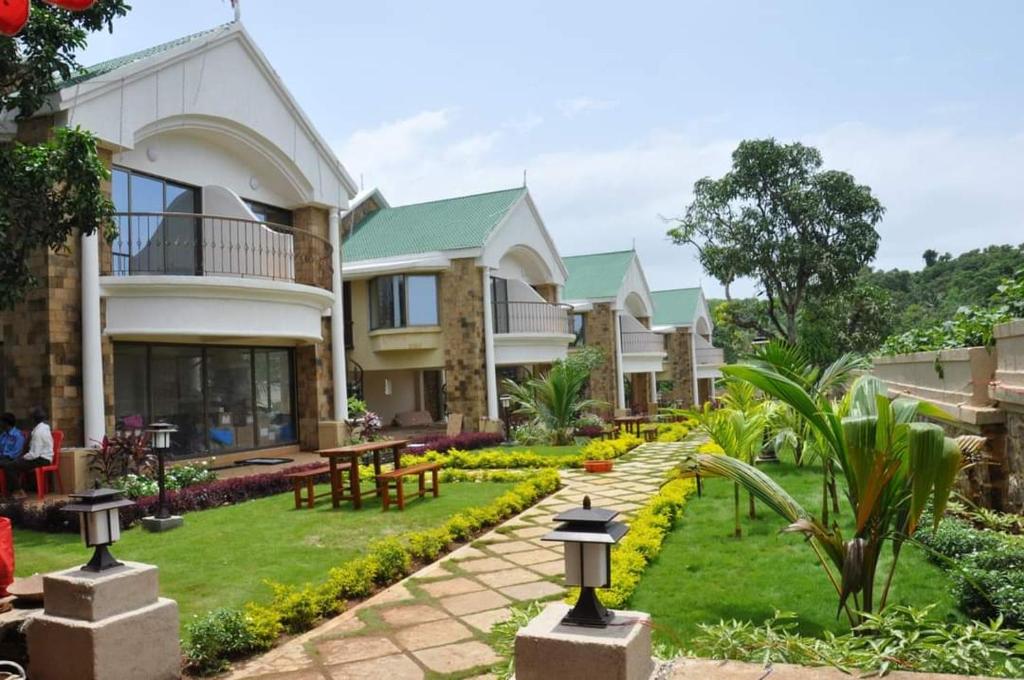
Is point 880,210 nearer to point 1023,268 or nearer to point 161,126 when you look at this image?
point 1023,268

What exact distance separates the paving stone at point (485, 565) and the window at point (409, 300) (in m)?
13.7

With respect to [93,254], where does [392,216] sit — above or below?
above

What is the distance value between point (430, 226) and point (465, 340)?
3.93 m

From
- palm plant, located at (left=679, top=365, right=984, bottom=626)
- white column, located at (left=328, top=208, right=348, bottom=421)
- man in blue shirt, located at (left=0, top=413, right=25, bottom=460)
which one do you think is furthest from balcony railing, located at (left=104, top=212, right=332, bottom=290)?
palm plant, located at (left=679, top=365, right=984, bottom=626)

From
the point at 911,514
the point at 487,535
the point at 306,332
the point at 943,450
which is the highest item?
the point at 306,332

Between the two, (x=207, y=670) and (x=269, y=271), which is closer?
(x=207, y=670)

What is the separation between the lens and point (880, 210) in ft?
84.8

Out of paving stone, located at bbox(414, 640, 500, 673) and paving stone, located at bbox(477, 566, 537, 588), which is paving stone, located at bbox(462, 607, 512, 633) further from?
paving stone, located at bbox(477, 566, 537, 588)

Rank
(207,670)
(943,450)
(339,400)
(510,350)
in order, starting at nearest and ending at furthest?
(943,450)
(207,670)
(339,400)
(510,350)

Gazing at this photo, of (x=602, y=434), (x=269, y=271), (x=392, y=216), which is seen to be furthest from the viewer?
(x=392, y=216)

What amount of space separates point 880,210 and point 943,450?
24.3 m

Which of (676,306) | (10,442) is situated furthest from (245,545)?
(676,306)

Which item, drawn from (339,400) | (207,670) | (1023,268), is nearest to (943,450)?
(207,670)

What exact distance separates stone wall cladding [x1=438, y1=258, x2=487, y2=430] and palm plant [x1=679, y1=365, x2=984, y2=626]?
607 inches
